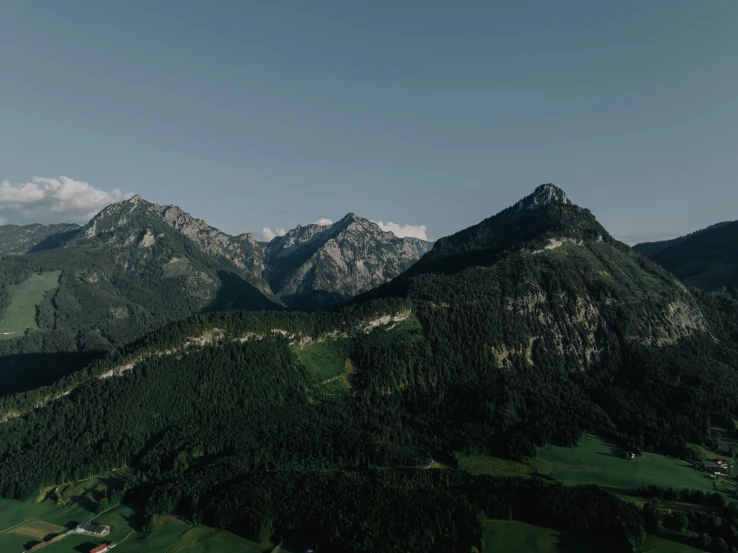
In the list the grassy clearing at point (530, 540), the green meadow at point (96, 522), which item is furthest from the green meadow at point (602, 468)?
the green meadow at point (96, 522)

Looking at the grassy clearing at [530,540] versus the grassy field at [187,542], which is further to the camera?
the grassy field at [187,542]

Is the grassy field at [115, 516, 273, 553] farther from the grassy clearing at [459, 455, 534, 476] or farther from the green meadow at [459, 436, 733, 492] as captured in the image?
the green meadow at [459, 436, 733, 492]

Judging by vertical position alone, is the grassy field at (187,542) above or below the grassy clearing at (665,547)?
above

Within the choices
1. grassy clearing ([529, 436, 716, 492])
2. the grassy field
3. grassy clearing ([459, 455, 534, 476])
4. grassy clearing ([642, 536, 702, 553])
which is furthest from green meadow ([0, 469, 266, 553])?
grassy clearing ([529, 436, 716, 492])

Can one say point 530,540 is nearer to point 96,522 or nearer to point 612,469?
point 612,469

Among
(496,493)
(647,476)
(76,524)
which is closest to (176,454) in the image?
(76,524)

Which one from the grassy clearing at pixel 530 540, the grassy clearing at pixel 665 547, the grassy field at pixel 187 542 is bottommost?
the grassy clearing at pixel 665 547

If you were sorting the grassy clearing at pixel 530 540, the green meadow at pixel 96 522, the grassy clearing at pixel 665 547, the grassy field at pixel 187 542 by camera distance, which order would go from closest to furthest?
the grassy clearing at pixel 665 547 < the grassy clearing at pixel 530 540 < the grassy field at pixel 187 542 < the green meadow at pixel 96 522

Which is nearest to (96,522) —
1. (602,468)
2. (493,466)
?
(493,466)

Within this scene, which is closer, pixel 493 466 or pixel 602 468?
pixel 602 468

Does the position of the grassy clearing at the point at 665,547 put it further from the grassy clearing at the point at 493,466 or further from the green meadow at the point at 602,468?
the grassy clearing at the point at 493,466
